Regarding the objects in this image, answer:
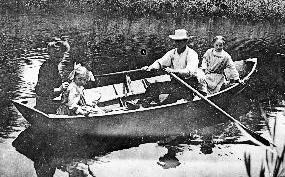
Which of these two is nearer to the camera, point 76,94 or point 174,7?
point 76,94

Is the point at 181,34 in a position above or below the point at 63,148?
above

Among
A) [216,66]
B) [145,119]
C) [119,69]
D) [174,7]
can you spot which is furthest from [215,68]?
[174,7]

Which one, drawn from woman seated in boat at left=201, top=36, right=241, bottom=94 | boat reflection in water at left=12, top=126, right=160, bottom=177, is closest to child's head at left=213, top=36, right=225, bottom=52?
woman seated in boat at left=201, top=36, right=241, bottom=94

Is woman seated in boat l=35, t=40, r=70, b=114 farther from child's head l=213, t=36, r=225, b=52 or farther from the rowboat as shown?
child's head l=213, t=36, r=225, b=52

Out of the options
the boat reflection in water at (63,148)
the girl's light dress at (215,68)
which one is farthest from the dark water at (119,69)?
the girl's light dress at (215,68)

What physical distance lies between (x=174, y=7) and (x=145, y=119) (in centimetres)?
1050

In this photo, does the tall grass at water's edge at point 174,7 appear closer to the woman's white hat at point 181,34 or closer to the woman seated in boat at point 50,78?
the woman's white hat at point 181,34

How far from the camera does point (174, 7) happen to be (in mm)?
15344

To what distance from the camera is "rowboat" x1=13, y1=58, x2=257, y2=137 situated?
4.92 metres

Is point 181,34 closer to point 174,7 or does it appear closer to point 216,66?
point 216,66

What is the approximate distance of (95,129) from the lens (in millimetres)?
5176

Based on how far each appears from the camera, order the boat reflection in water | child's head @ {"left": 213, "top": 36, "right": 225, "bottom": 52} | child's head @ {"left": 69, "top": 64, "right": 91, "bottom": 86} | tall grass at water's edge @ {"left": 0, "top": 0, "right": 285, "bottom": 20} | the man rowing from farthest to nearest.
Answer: tall grass at water's edge @ {"left": 0, "top": 0, "right": 285, "bottom": 20}
child's head @ {"left": 213, "top": 36, "right": 225, "bottom": 52}
the man rowing
the boat reflection in water
child's head @ {"left": 69, "top": 64, "right": 91, "bottom": 86}

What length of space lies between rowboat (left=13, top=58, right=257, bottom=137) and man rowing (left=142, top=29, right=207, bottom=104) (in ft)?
1.00

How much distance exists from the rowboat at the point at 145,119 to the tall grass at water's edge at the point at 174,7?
8754 mm
